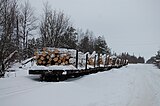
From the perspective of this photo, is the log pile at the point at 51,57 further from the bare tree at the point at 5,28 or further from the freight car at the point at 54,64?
the bare tree at the point at 5,28

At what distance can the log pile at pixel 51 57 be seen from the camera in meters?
14.5

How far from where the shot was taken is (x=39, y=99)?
7969 mm

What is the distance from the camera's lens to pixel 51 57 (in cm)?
1463

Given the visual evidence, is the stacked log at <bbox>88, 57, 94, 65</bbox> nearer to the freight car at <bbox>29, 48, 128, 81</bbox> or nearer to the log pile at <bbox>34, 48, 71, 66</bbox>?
the freight car at <bbox>29, 48, 128, 81</bbox>

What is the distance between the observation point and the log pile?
47.4ft

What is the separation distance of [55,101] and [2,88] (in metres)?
1.89

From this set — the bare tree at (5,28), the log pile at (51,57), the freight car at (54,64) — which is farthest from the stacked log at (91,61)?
the bare tree at (5,28)

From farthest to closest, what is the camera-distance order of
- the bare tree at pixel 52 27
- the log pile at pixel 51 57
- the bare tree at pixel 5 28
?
the bare tree at pixel 52 27
the log pile at pixel 51 57
the bare tree at pixel 5 28

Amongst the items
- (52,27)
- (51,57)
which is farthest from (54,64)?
(52,27)

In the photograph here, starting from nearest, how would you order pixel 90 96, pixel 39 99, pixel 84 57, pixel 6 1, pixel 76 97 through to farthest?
1. pixel 39 99
2. pixel 76 97
3. pixel 90 96
4. pixel 6 1
5. pixel 84 57

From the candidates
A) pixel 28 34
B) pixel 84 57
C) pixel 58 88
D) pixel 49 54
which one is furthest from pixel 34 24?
pixel 58 88

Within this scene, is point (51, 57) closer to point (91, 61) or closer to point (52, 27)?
point (91, 61)

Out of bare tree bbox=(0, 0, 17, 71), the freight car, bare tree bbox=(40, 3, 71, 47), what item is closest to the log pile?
the freight car

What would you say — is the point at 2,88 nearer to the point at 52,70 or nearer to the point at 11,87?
the point at 11,87
